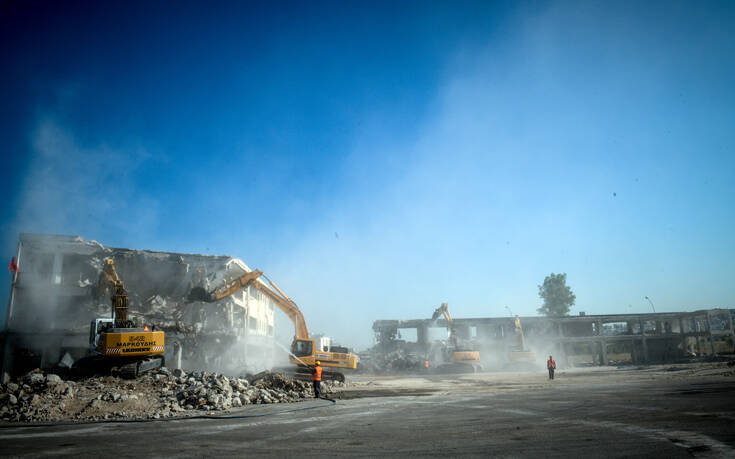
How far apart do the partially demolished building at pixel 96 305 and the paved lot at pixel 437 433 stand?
63.3ft

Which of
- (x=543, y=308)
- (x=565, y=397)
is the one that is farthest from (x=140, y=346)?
(x=543, y=308)

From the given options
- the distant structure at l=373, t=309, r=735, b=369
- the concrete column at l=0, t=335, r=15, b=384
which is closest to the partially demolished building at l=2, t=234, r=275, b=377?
the concrete column at l=0, t=335, r=15, b=384

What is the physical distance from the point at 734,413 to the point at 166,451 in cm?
1259

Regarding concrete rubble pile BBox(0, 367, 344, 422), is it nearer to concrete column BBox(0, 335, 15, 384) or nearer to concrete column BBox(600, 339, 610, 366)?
concrete column BBox(0, 335, 15, 384)

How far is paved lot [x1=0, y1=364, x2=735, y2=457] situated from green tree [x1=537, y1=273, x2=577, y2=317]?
76.9 meters

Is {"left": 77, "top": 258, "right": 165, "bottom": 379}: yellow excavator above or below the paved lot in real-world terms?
above

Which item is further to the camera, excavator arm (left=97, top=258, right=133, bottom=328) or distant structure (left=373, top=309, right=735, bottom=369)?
distant structure (left=373, top=309, right=735, bottom=369)

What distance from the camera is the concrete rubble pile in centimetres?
1330

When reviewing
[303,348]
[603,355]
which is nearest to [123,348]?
[303,348]

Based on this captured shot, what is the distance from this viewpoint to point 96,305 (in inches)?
1299

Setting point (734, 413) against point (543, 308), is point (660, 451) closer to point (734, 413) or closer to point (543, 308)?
point (734, 413)

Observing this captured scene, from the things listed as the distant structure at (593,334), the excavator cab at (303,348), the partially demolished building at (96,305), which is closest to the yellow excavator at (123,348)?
the excavator cab at (303,348)

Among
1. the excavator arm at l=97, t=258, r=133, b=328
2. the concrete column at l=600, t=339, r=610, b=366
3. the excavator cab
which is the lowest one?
the concrete column at l=600, t=339, r=610, b=366

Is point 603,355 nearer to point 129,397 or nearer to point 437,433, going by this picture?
point 437,433
